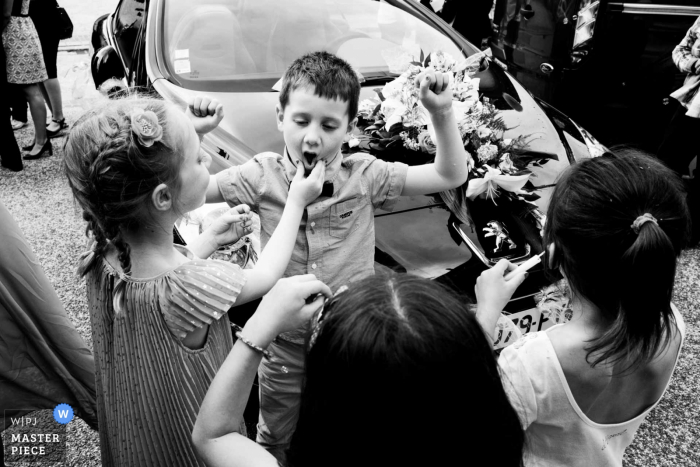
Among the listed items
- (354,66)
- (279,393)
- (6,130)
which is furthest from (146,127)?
(6,130)

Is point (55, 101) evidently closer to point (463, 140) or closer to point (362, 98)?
point (362, 98)

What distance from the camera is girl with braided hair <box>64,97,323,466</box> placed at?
1295 mm

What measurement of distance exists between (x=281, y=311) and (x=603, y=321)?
704 mm

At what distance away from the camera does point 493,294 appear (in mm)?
1272

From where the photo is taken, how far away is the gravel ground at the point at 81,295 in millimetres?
2383

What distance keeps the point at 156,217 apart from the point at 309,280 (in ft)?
1.56

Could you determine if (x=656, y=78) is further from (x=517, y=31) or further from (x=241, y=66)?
(x=241, y=66)

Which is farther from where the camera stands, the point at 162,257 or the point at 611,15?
the point at 611,15

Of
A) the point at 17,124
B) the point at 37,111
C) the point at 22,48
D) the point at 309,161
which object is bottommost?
the point at 17,124

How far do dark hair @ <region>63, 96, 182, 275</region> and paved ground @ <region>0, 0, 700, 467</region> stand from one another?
0.99 feet

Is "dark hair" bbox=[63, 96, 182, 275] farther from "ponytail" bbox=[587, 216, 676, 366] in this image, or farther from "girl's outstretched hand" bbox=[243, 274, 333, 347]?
"ponytail" bbox=[587, 216, 676, 366]

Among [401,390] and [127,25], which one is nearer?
[401,390]

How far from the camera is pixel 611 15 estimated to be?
14.7 ft

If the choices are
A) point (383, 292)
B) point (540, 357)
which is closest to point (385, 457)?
point (383, 292)
